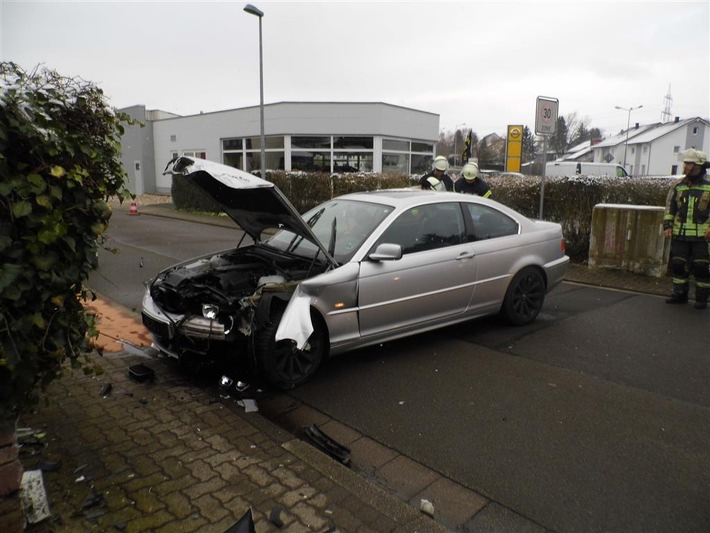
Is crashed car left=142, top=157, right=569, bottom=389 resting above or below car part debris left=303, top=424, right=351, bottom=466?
above

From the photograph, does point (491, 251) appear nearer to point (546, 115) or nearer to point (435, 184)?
point (435, 184)

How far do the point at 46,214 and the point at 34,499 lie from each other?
1.43 m

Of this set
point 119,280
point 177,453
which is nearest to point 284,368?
point 177,453

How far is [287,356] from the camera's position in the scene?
4312mm

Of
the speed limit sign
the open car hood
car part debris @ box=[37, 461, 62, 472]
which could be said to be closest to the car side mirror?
the open car hood

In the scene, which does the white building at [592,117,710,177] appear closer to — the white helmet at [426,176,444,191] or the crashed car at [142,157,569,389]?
the white helmet at [426,176,444,191]

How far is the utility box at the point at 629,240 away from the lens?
28.2 ft

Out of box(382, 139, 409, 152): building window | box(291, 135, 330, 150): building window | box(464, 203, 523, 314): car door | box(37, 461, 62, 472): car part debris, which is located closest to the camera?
box(37, 461, 62, 472): car part debris

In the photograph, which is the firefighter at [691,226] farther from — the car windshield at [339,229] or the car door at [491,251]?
the car windshield at [339,229]

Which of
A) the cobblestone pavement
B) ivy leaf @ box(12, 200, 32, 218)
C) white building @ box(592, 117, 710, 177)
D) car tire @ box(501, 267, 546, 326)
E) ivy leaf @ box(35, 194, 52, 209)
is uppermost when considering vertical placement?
white building @ box(592, 117, 710, 177)

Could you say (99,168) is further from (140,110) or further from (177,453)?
(140,110)

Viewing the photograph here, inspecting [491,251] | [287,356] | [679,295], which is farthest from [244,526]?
[679,295]

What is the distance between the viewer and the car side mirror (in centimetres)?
453

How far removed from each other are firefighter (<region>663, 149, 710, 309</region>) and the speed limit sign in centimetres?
302
